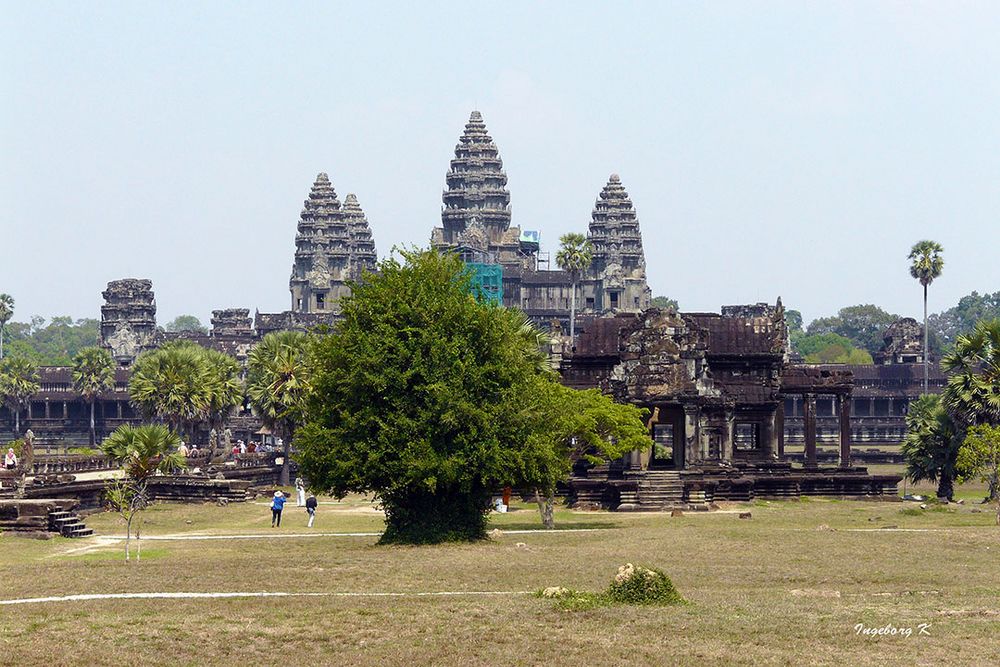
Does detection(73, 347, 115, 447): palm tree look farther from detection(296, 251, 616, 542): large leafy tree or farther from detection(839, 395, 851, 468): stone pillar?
detection(296, 251, 616, 542): large leafy tree

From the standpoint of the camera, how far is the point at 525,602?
3844 cm

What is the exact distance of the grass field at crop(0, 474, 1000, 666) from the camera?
32750 mm

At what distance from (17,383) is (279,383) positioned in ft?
229

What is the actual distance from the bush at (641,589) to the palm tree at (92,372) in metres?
126

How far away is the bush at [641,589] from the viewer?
37.9 metres

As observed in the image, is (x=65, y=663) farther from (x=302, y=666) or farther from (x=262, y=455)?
(x=262, y=455)

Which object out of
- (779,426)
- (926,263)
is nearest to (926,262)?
(926,263)

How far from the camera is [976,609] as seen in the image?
37.4m

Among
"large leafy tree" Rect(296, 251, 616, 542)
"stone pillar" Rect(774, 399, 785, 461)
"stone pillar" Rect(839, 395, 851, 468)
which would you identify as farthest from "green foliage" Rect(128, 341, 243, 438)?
"large leafy tree" Rect(296, 251, 616, 542)

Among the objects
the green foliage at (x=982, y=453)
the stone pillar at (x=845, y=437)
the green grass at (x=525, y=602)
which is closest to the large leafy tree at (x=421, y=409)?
the green grass at (x=525, y=602)

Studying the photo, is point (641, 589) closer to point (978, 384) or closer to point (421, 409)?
point (421, 409)

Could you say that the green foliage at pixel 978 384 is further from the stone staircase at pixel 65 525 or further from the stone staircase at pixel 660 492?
the stone staircase at pixel 65 525

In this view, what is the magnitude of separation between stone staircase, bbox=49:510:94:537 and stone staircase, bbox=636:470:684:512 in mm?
24409

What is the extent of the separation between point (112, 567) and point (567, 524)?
80.4 ft
